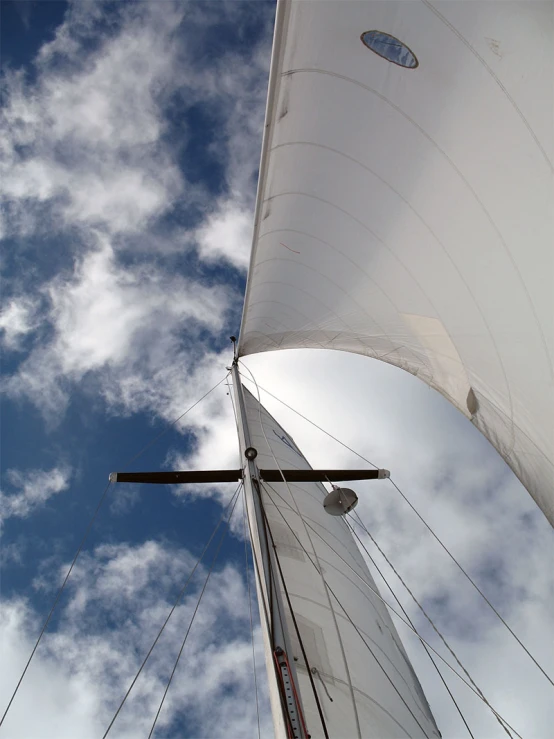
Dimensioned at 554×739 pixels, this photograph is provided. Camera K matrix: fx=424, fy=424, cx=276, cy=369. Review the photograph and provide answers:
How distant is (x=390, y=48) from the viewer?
83.5 inches

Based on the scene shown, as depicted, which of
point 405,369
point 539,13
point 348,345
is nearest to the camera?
point 539,13

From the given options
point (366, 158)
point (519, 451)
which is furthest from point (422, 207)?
point (519, 451)

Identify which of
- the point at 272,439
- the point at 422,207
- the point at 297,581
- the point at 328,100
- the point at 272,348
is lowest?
the point at 297,581

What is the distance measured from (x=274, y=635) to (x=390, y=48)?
3364 millimetres

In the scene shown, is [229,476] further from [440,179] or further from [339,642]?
[440,179]

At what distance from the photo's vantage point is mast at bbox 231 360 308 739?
7.47 feet

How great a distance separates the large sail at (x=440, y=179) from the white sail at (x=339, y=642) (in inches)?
73.4

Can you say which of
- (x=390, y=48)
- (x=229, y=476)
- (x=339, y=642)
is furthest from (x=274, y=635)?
(x=390, y=48)

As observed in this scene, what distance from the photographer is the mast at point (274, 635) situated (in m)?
2.28

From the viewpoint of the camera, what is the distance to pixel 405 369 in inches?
210

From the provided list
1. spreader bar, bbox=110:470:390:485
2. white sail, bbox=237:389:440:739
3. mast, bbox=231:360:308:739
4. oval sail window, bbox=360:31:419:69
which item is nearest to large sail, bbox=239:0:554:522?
oval sail window, bbox=360:31:419:69

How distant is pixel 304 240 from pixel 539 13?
263 cm

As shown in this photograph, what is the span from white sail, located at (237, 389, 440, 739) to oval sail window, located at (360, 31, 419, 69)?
311 cm

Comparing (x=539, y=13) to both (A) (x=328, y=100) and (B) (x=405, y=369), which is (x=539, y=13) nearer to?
(A) (x=328, y=100)
